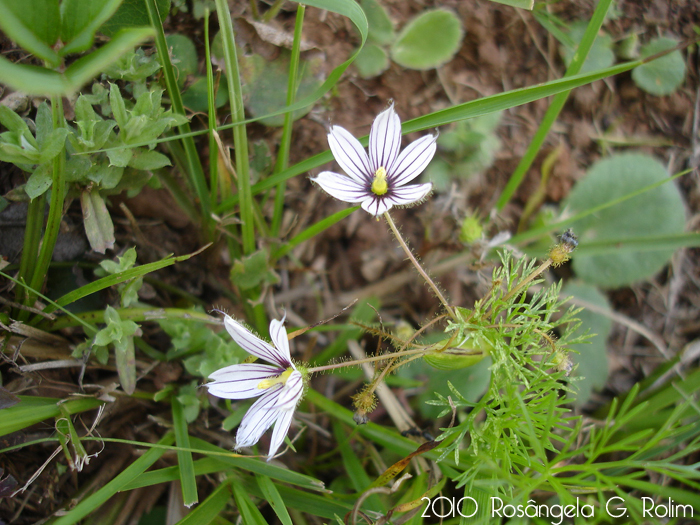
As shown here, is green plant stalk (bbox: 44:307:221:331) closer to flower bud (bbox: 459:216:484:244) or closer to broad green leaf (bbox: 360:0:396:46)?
flower bud (bbox: 459:216:484:244)

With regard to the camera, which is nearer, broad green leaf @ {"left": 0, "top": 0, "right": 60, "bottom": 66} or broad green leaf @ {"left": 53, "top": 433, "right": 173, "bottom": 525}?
broad green leaf @ {"left": 0, "top": 0, "right": 60, "bottom": 66}

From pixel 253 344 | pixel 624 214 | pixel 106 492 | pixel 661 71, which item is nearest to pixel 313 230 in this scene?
pixel 253 344

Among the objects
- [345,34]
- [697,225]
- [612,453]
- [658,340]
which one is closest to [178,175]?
[345,34]

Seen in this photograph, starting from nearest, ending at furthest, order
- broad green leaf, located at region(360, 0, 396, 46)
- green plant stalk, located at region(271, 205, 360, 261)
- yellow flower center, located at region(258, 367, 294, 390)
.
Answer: yellow flower center, located at region(258, 367, 294, 390) < green plant stalk, located at region(271, 205, 360, 261) < broad green leaf, located at region(360, 0, 396, 46)

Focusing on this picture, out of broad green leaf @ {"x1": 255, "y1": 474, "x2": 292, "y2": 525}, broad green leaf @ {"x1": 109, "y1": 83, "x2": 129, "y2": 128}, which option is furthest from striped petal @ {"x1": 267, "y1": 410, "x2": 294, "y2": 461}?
broad green leaf @ {"x1": 109, "y1": 83, "x2": 129, "y2": 128}

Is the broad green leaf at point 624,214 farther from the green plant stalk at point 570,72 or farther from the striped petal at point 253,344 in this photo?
the striped petal at point 253,344

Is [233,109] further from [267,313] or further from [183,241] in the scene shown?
[267,313]

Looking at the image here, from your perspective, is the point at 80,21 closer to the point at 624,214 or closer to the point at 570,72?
the point at 570,72
